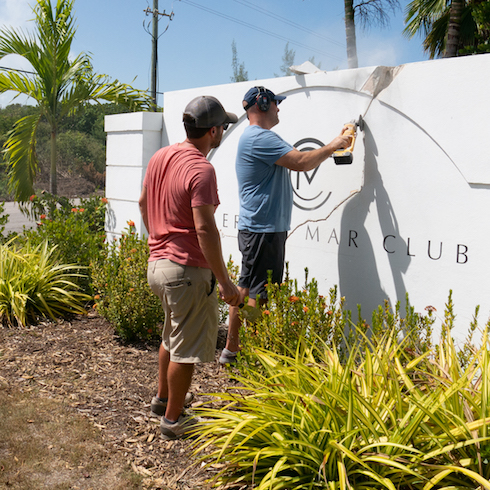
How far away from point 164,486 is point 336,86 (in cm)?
336

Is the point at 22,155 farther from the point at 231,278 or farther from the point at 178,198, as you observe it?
the point at 178,198

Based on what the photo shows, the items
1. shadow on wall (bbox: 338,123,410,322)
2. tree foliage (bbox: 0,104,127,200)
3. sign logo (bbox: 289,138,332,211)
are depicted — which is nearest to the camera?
shadow on wall (bbox: 338,123,410,322)

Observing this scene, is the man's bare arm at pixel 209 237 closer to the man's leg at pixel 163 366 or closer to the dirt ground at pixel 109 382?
the man's leg at pixel 163 366

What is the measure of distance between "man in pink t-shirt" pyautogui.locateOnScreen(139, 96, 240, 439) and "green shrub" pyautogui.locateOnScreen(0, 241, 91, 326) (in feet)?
9.06

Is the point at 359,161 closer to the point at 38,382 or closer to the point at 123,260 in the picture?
the point at 123,260

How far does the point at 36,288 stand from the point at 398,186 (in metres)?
3.83

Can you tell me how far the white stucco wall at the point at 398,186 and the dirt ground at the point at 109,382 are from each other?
55.8 inches

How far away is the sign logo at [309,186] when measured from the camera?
466 cm

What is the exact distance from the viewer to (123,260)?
17.0ft

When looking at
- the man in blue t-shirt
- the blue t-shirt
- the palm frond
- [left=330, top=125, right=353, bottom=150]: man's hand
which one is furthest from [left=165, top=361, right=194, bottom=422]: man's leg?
the palm frond

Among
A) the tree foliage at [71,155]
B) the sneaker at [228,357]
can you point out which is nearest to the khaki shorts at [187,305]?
the sneaker at [228,357]

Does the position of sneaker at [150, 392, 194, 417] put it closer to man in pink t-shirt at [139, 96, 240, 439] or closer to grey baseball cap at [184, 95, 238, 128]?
man in pink t-shirt at [139, 96, 240, 439]

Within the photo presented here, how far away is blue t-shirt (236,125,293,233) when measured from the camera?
12.9ft

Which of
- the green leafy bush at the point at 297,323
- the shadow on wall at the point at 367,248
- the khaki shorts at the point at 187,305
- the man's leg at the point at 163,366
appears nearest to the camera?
the khaki shorts at the point at 187,305
